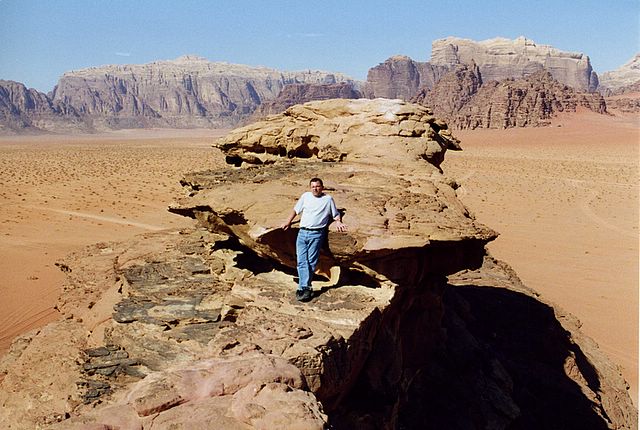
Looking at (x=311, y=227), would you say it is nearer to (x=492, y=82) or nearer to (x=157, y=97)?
(x=492, y=82)

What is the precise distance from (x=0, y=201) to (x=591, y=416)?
22174mm

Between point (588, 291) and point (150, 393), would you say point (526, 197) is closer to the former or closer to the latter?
point (588, 291)

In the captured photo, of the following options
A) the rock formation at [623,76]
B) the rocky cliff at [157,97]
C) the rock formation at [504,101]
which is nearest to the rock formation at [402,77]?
the rock formation at [504,101]

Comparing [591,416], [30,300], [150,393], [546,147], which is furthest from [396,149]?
[546,147]

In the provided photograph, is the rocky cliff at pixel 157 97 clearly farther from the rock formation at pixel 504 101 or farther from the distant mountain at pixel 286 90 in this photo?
the rock formation at pixel 504 101

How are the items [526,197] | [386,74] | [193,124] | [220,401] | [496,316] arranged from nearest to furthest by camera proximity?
[220,401]
[496,316]
[526,197]
[386,74]
[193,124]

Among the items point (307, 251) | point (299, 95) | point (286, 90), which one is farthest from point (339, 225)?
point (286, 90)

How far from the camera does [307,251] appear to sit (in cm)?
530

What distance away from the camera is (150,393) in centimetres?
321

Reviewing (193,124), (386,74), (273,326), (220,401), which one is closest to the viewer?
(220,401)

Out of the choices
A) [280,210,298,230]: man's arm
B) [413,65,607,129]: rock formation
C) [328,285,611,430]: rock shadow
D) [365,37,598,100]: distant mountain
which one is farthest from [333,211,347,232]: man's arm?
[365,37,598,100]: distant mountain

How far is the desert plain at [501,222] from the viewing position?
1074 centimetres

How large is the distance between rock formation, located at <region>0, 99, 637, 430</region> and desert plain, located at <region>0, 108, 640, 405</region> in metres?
1.01

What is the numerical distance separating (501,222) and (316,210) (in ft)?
52.8
